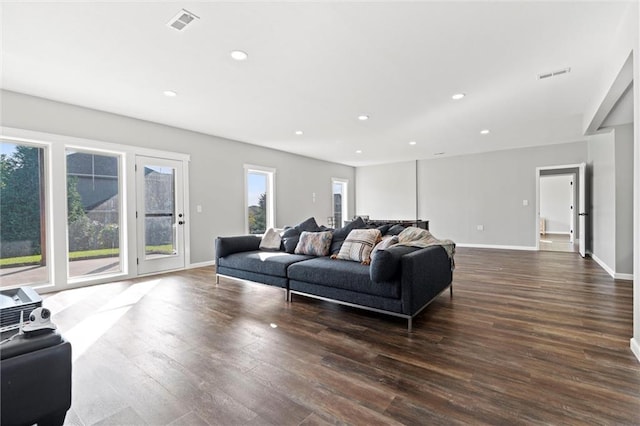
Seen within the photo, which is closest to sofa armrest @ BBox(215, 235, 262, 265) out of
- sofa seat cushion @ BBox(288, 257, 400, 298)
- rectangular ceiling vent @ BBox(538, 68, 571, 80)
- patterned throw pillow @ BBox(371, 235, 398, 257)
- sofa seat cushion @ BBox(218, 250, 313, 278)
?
sofa seat cushion @ BBox(218, 250, 313, 278)

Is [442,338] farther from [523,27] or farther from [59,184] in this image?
[59,184]

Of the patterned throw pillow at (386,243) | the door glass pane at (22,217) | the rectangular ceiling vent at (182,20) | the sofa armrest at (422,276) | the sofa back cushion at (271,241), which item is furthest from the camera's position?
the sofa back cushion at (271,241)

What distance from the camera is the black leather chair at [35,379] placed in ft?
3.84

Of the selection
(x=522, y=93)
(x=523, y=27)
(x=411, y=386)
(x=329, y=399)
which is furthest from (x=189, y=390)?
(x=522, y=93)

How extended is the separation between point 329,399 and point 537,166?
312 inches

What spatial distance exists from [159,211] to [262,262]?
2564mm

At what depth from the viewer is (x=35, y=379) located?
1.24m

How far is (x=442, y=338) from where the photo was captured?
243 cm

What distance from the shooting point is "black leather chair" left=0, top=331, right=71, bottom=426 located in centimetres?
117

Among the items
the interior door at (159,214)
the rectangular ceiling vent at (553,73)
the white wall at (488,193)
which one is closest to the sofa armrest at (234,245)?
the interior door at (159,214)

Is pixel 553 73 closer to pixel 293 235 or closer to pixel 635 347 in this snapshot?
pixel 635 347

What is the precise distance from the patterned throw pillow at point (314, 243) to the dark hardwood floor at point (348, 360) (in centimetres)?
68

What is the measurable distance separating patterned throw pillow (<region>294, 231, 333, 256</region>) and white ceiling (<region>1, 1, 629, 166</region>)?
1.88 meters

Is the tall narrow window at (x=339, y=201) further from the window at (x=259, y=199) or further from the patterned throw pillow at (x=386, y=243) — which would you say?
the patterned throw pillow at (x=386, y=243)
